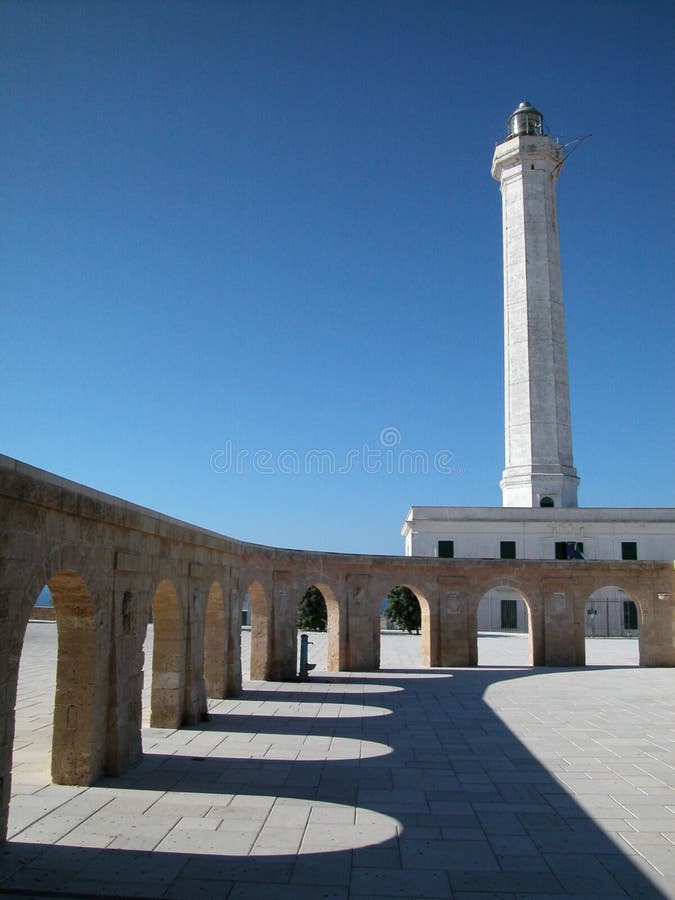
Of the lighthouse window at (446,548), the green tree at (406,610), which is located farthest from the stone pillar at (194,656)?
the lighthouse window at (446,548)

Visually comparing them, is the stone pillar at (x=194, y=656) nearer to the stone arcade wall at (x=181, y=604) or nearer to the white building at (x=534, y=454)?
the stone arcade wall at (x=181, y=604)

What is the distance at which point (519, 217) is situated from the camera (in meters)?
38.2

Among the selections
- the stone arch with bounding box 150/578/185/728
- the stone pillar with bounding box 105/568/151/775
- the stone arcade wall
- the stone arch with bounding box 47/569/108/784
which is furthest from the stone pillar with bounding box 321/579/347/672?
the stone arch with bounding box 47/569/108/784

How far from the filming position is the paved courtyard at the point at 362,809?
6.01 meters

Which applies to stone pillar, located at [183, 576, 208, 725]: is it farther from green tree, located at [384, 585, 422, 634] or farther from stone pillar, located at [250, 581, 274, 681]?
green tree, located at [384, 585, 422, 634]

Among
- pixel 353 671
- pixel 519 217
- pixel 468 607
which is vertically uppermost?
pixel 519 217

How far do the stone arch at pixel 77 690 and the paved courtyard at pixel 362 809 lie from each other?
274 mm

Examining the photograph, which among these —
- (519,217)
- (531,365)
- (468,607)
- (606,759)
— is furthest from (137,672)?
(519,217)

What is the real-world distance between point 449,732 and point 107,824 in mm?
6241

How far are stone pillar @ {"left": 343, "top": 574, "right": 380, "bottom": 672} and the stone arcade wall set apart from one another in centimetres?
3

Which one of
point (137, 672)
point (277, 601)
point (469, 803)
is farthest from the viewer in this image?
point (277, 601)

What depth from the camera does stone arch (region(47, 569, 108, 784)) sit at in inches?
331

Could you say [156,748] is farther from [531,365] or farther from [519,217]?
[519,217]

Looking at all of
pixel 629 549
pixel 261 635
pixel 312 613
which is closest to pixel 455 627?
pixel 261 635
